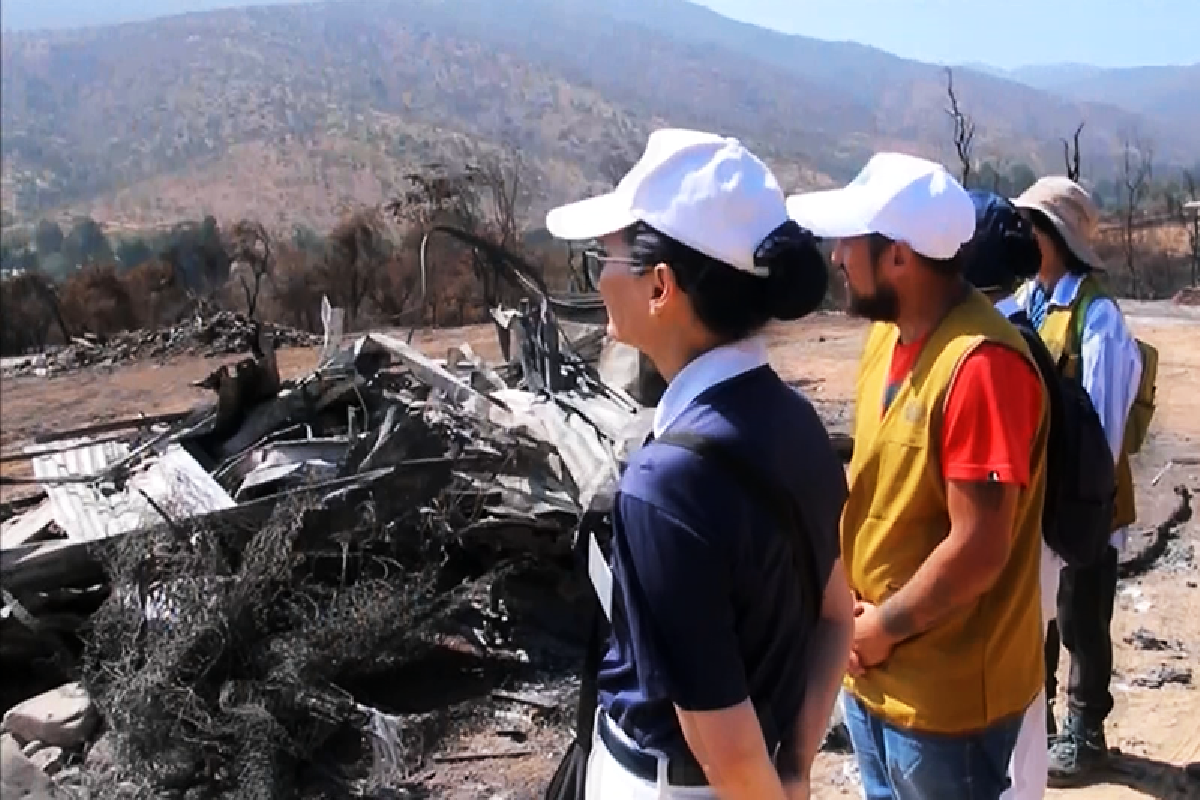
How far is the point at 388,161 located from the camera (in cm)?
8744

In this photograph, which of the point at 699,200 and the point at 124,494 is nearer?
the point at 699,200

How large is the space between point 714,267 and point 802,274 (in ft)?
0.42

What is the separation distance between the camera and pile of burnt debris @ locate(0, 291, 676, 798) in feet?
15.5

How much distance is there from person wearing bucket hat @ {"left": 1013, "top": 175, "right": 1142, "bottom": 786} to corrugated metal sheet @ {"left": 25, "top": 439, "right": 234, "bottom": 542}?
344 centimetres

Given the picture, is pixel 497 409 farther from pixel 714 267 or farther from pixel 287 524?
pixel 714 267

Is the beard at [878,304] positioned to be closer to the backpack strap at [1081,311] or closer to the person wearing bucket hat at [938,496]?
the person wearing bucket hat at [938,496]

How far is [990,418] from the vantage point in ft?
7.36

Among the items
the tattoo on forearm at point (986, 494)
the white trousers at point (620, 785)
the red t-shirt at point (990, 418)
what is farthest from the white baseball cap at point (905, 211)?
the white trousers at point (620, 785)

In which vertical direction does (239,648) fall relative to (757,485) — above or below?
below

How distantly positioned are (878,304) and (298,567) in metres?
3.52

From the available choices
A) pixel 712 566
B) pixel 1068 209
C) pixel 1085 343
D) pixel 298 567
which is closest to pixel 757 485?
pixel 712 566

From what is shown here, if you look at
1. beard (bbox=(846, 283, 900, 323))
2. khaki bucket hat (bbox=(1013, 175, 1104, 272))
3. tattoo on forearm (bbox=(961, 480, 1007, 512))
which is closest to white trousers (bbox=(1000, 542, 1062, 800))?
tattoo on forearm (bbox=(961, 480, 1007, 512))

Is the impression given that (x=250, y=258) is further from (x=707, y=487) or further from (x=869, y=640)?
(x=707, y=487)

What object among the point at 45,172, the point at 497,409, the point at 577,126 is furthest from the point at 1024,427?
the point at 577,126
